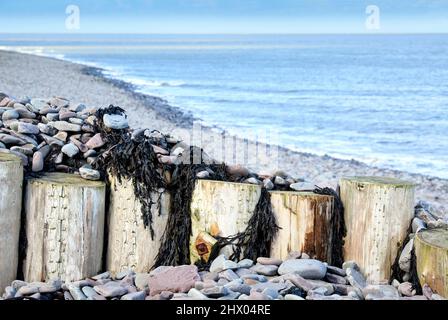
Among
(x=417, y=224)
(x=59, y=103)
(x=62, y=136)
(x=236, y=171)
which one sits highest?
(x=59, y=103)

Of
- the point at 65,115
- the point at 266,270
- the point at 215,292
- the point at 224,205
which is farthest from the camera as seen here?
the point at 65,115

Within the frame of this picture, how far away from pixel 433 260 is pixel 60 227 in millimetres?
2561

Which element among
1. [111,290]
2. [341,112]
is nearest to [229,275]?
[111,290]

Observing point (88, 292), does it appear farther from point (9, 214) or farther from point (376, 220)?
point (376, 220)

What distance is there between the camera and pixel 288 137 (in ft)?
67.3

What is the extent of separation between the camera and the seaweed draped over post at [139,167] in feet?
19.6

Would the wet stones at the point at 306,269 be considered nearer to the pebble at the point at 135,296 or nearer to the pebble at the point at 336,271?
the pebble at the point at 336,271

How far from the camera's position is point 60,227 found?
5723 mm

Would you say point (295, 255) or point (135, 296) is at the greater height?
point (295, 255)

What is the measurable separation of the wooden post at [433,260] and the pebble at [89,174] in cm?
233

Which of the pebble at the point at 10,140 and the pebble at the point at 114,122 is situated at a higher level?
the pebble at the point at 114,122

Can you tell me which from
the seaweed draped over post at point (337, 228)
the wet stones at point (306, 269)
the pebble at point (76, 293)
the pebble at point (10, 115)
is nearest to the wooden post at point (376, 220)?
the seaweed draped over post at point (337, 228)
